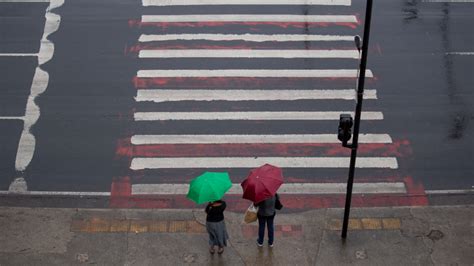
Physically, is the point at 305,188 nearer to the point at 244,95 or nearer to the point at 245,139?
the point at 245,139

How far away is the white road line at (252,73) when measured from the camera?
2164 cm

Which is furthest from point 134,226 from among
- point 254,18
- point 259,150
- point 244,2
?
point 244,2

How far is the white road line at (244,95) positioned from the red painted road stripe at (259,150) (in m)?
1.76

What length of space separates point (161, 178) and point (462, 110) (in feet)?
25.6

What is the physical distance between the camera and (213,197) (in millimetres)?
15047

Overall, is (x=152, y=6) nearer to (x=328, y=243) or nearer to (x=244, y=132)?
(x=244, y=132)

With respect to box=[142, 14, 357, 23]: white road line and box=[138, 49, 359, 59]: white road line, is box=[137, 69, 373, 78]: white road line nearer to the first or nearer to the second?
box=[138, 49, 359, 59]: white road line

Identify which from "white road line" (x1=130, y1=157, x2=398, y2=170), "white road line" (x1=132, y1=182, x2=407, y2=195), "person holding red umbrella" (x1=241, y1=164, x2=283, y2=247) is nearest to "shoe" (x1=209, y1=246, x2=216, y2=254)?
"person holding red umbrella" (x1=241, y1=164, x2=283, y2=247)

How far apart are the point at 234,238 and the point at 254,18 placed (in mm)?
8804

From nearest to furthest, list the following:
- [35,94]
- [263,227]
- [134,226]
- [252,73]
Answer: [263,227] → [134,226] → [35,94] → [252,73]

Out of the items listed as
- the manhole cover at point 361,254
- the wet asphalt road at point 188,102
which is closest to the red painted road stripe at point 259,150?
the wet asphalt road at point 188,102

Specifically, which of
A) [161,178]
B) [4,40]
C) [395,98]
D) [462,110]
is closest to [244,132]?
[161,178]

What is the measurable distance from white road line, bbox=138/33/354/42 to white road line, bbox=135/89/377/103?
234 cm

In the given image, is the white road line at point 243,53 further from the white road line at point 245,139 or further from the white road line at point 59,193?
the white road line at point 59,193
